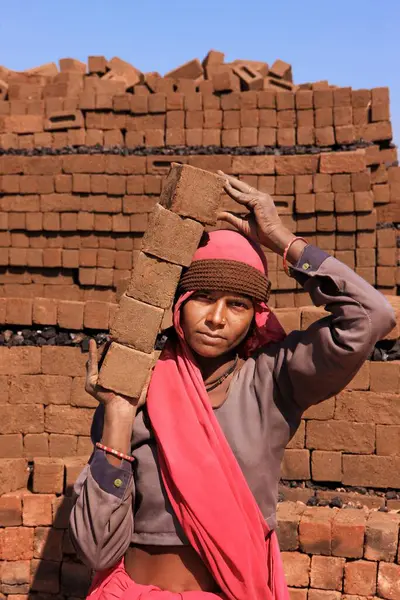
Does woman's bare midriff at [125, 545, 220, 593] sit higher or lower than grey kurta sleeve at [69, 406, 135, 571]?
lower

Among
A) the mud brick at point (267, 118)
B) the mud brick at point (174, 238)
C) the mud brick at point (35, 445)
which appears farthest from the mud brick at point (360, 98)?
the mud brick at point (174, 238)

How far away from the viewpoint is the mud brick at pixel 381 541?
450cm

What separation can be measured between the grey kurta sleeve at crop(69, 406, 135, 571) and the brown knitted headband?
64 cm

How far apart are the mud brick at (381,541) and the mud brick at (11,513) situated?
219cm

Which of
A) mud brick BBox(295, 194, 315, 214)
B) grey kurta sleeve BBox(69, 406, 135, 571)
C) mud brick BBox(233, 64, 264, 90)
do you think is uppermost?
mud brick BBox(233, 64, 264, 90)

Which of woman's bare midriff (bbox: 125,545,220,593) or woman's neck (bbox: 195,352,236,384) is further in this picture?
woman's neck (bbox: 195,352,236,384)

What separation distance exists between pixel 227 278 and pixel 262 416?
1.61ft

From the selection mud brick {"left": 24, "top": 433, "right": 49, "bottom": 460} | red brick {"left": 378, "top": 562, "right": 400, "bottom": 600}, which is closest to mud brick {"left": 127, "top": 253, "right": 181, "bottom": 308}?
red brick {"left": 378, "top": 562, "right": 400, "bottom": 600}

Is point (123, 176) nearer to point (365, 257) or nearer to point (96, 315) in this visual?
point (365, 257)

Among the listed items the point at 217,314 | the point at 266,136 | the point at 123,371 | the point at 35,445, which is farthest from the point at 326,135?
the point at 123,371

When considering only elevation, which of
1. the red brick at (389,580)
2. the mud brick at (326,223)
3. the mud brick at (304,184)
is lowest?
the red brick at (389,580)

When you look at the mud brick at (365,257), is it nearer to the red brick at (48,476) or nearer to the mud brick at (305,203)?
the mud brick at (305,203)

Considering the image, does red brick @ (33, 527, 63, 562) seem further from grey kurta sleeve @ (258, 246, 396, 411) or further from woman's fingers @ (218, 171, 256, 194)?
woman's fingers @ (218, 171, 256, 194)

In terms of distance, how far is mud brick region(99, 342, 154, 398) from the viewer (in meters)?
2.51
